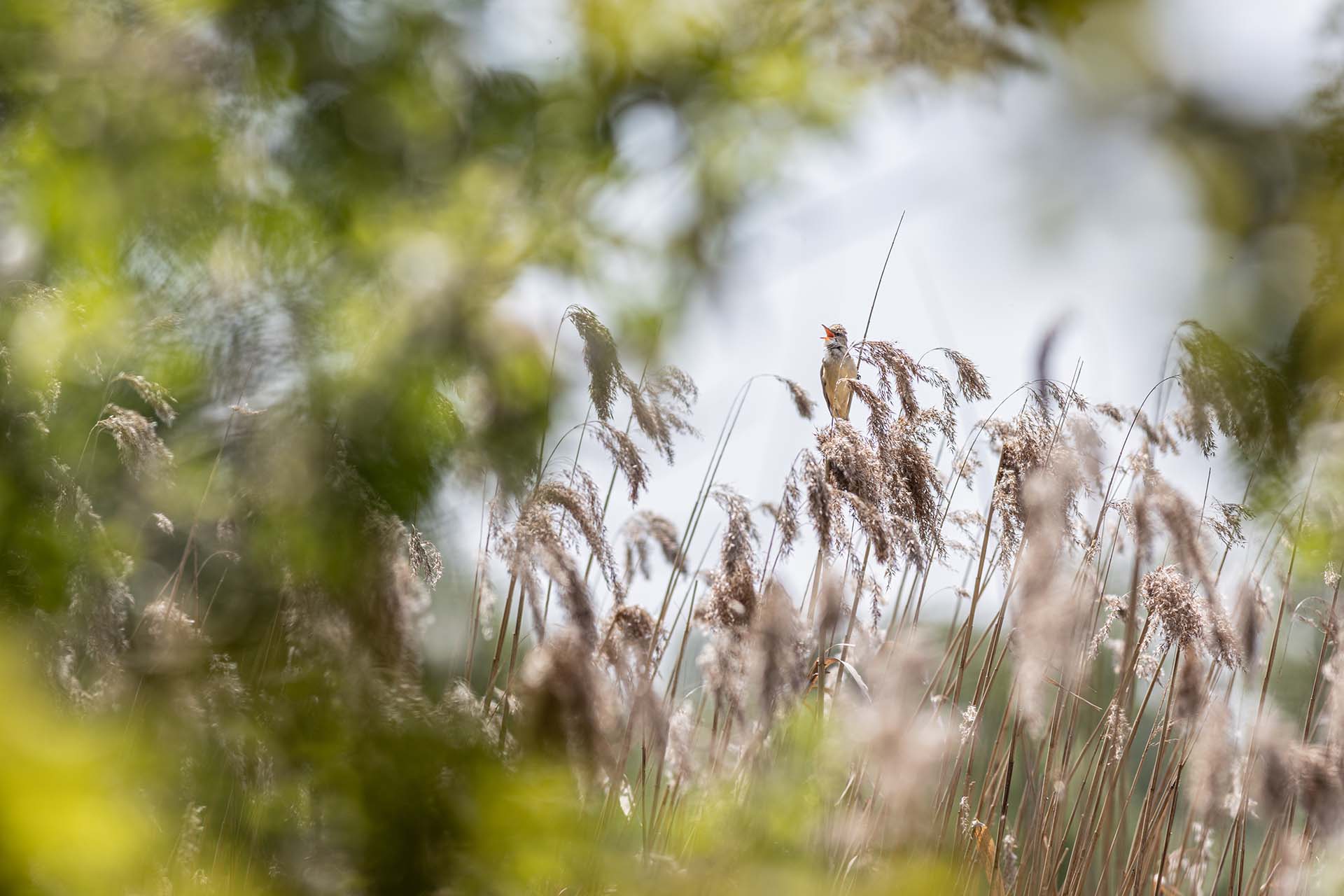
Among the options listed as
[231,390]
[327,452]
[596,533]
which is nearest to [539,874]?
[327,452]

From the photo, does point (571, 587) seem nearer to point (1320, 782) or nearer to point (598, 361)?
point (598, 361)

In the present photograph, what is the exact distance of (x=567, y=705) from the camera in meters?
0.71

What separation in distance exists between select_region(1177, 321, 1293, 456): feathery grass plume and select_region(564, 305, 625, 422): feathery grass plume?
0.65 m

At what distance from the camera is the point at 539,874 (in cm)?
48

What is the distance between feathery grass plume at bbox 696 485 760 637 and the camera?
1489 mm

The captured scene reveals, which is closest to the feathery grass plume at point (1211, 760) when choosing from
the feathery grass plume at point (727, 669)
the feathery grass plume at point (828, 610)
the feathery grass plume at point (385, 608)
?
the feathery grass plume at point (828, 610)

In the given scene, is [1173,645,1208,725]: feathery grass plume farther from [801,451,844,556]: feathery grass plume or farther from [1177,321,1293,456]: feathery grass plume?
[801,451,844,556]: feathery grass plume

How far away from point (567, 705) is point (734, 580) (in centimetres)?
82

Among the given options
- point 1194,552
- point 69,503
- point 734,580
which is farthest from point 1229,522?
point 69,503

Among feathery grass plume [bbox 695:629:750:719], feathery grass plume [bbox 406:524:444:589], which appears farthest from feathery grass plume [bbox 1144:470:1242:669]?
feathery grass plume [bbox 406:524:444:589]

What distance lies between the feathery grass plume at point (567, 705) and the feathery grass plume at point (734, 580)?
1.74 ft

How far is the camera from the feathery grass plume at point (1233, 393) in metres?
1.20

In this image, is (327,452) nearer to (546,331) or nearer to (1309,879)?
(546,331)

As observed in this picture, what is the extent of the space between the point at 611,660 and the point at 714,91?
944 millimetres
